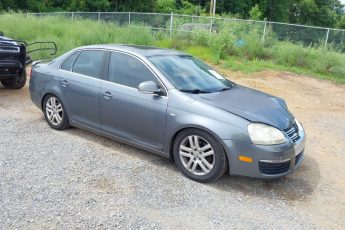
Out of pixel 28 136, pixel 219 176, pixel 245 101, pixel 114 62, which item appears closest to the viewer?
pixel 219 176

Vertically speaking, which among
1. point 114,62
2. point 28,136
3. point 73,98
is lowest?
point 28,136

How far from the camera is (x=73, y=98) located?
19.5 feet

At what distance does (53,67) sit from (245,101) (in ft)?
10.3

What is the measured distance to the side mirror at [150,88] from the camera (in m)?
4.96

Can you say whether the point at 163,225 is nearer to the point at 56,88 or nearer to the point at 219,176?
the point at 219,176

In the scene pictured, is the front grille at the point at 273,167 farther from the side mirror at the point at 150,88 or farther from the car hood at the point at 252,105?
the side mirror at the point at 150,88

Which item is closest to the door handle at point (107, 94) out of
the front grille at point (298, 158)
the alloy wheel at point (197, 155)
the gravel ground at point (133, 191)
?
the gravel ground at point (133, 191)

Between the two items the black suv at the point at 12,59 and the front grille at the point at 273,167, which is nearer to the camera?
the front grille at the point at 273,167

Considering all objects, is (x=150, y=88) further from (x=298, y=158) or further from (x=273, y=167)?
(x=298, y=158)

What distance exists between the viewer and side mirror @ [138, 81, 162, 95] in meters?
4.96

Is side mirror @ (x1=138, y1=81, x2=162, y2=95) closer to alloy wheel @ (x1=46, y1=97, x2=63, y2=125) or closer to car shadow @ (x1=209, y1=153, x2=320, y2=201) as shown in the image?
car shadow @ (x1=209, y1=153, x2=320, y2=201)

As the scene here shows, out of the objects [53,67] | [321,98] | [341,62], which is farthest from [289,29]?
[53,67]

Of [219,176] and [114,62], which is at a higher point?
[114,62]

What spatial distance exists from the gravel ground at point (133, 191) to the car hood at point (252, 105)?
0.79 metres
